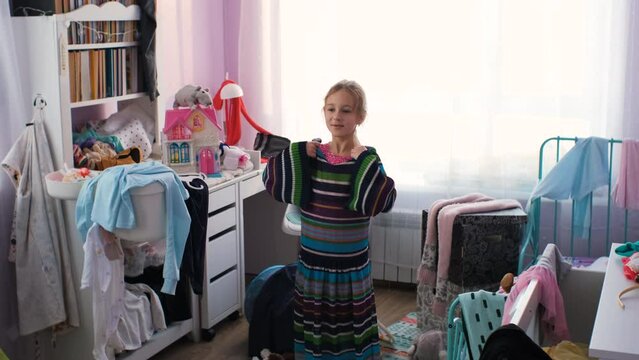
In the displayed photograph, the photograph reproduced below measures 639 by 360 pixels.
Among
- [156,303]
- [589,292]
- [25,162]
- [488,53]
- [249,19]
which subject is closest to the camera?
[589,292]

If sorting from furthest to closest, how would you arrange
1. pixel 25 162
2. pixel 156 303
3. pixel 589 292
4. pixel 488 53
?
pixel 488 53
pixel 156 303
pixel 25 162
pixel 589 292

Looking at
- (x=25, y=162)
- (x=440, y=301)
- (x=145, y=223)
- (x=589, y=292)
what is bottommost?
(x=440, y=301)

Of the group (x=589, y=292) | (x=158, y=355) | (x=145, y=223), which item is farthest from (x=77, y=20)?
(x=589, y=292)

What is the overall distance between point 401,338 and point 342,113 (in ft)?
4.48

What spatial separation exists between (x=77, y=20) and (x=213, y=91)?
4.76 ft

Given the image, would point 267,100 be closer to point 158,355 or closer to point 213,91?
point 213,91

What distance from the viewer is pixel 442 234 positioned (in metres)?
3.72

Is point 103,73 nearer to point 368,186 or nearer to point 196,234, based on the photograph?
point 196,234

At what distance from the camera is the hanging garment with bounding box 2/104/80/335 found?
3.26 meters

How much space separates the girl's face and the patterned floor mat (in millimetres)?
1195

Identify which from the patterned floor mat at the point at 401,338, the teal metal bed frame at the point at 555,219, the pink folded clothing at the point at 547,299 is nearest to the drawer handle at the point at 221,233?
the patterned floor mat at the point at 401,338

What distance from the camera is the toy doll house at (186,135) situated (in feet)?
12.6

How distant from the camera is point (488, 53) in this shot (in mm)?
4168

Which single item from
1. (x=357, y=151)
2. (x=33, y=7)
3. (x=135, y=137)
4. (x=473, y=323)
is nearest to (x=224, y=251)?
(x=135, y=137)
